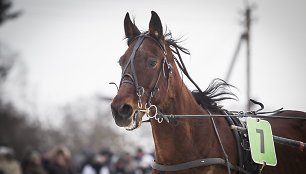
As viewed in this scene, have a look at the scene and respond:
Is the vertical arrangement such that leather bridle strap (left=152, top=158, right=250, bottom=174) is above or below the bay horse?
below

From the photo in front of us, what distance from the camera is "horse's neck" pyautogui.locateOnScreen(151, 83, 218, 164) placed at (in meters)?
4.28

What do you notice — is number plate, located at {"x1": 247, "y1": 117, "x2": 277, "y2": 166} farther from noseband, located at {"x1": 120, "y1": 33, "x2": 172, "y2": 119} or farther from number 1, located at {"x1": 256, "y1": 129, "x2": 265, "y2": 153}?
noseband, located at {"x1": 120, "y1": 33, "x2": 172, "y2": 119}

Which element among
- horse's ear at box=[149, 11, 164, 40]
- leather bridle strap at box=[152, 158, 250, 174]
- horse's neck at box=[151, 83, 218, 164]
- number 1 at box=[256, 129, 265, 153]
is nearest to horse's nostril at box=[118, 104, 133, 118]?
horse's neck at box=[151, 83, 218, 164]

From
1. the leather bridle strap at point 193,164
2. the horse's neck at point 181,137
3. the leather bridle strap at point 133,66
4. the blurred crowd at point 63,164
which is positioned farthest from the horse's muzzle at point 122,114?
the blurred crowd at point 63,164

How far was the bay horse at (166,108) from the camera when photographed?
4.01 meters

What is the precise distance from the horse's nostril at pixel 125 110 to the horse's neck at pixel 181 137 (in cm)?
55

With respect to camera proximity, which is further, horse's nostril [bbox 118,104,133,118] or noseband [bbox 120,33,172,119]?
noseband [bbox 120,33,172,119]

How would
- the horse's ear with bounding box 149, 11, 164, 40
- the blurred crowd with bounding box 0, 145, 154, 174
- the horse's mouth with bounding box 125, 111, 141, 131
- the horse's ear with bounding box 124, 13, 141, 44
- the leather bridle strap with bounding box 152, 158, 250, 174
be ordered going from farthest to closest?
1. the blurred crowd with bounding box 0, 145, 154, 174
2. the horse's ear with bounding box 124, 13, 141, 44
3. the horse's ear with bounding box 149, 11, 164, 40
4. the leather bridle strap with bounding box 152, 158, 250, 174
5. the horse's mouth with bounding box 125, 111, 141, 131

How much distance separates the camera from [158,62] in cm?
429

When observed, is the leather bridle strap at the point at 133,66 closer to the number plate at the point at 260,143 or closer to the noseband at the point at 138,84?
the noseband at the point at 138,84

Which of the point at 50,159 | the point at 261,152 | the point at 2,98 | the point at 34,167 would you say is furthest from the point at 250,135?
the point at 2,98

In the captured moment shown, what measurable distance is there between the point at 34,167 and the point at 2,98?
2881cm

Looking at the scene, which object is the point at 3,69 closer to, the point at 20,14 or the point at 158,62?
the point at 20,14

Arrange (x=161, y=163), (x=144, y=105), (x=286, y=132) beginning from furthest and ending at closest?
(x=286, y=132) < (x=161, y=163) < (x=144, y=105)
